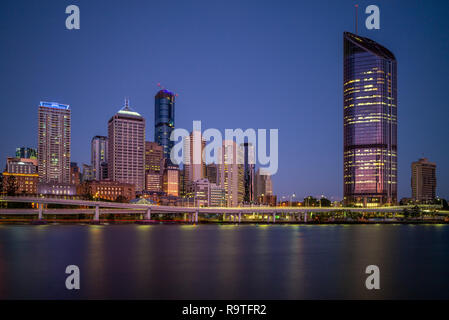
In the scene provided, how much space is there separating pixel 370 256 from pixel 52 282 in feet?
137

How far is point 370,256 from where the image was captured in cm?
5891

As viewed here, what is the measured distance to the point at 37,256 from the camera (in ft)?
179
